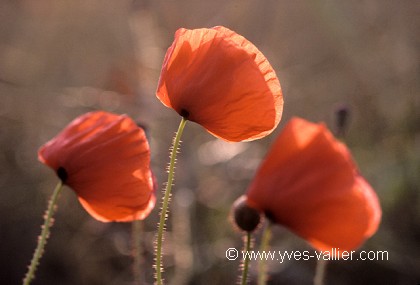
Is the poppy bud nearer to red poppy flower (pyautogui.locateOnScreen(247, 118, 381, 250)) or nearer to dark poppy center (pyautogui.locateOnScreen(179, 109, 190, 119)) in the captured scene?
red poppy flower (pyautogui.locateOnScreen(247, 118, 381, 250))

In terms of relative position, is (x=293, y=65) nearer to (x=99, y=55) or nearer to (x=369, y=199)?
(x=99, y=55)

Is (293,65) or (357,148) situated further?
(293,65)

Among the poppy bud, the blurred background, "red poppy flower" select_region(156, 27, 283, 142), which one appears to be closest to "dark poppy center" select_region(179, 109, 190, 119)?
"red poppy flower" select_region(156, 27, 283, 142)

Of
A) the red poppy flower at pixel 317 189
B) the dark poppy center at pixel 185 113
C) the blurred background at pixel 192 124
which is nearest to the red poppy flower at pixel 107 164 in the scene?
the dark poppy center at pixel 185 113

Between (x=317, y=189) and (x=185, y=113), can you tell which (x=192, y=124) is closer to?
(x=185, y=113)

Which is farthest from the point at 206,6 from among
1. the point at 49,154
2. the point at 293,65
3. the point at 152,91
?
the point at 49,154

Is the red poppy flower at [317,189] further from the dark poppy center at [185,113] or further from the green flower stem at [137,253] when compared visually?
the green flower stem at [137,253]
